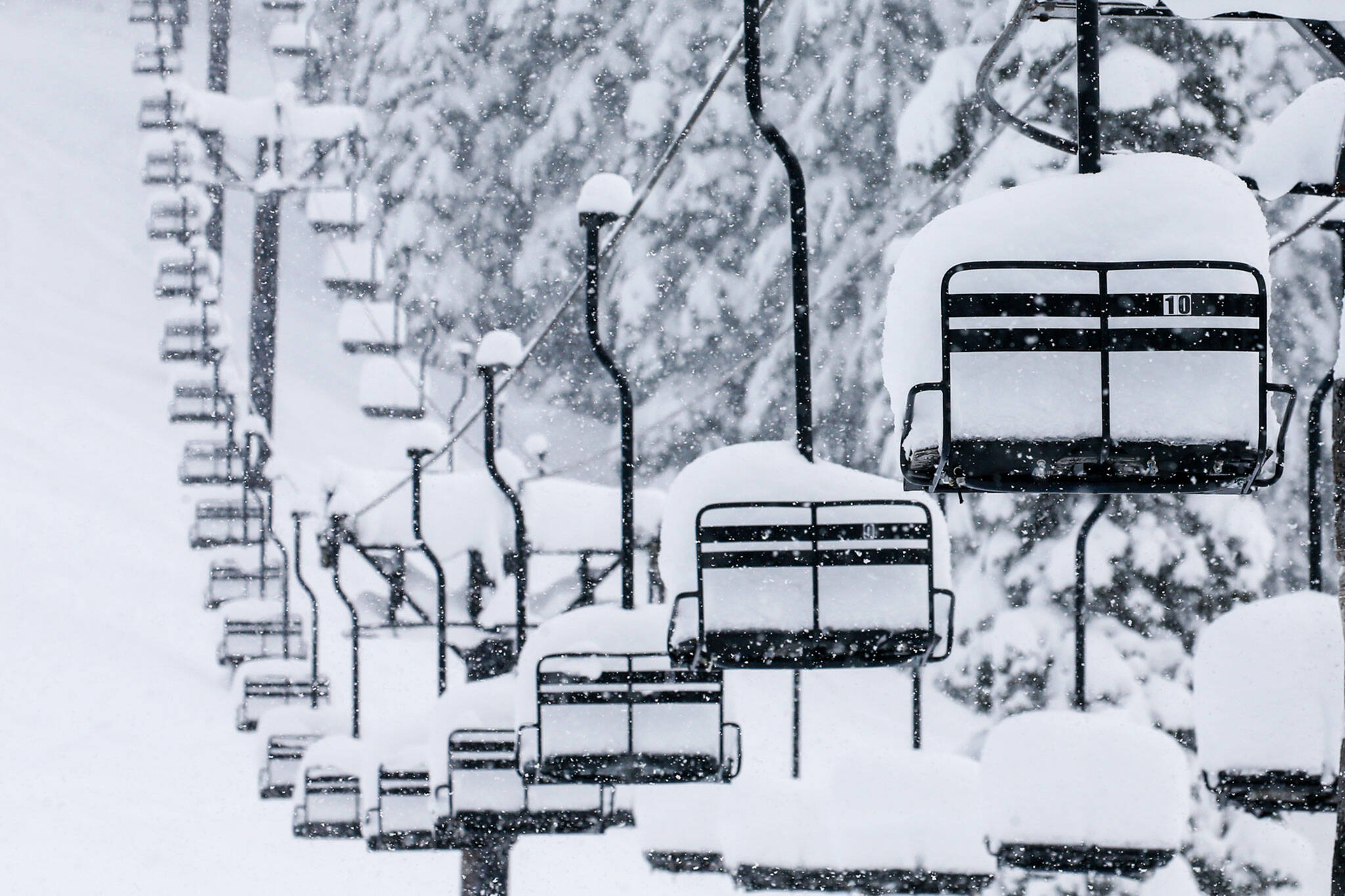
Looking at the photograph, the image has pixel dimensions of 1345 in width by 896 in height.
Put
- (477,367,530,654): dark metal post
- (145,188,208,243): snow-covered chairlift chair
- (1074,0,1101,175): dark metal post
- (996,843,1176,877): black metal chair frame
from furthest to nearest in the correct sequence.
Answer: (145,188,208,243): snow-covered chairlift chair → (477,367,530,654): dark metal post → (996,843,1176,877): black metal chair frame → (1074,0,1101,175): dark metal post

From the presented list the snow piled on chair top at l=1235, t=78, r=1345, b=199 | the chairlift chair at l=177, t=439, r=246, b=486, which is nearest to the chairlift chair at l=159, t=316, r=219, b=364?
the chairlift chair at l=177, t=439, r=246, b=486

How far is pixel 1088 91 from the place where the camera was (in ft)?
6.34

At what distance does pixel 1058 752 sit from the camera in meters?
3.16

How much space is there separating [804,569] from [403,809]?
3.43m

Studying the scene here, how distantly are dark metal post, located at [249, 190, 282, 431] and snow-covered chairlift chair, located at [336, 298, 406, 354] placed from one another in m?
1.29

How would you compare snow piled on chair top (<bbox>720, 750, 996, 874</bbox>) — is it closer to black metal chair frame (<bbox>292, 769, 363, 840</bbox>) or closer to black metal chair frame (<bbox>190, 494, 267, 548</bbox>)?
black metal chair frame (<bbox>292, 769, 363, 840</bbox>)

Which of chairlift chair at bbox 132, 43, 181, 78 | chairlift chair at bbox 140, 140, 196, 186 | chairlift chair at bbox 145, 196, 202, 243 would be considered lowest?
chairlift chair at bbox 145, 196, 202, 243

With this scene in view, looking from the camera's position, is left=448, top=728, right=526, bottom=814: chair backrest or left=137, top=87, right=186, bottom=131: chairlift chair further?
left=137, top=87, right=186, bottom=131: chairlift chair

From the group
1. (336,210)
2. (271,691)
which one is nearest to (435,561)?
(336,210)

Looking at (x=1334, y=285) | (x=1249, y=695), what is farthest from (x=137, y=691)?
(x=1249, y=695)

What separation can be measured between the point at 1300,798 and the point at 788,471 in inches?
61.3

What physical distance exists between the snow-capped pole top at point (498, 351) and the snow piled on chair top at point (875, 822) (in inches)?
92.1

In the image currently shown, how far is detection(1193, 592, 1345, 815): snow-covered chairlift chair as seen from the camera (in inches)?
129

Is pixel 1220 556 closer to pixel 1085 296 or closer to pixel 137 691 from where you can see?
pixel 137 691
